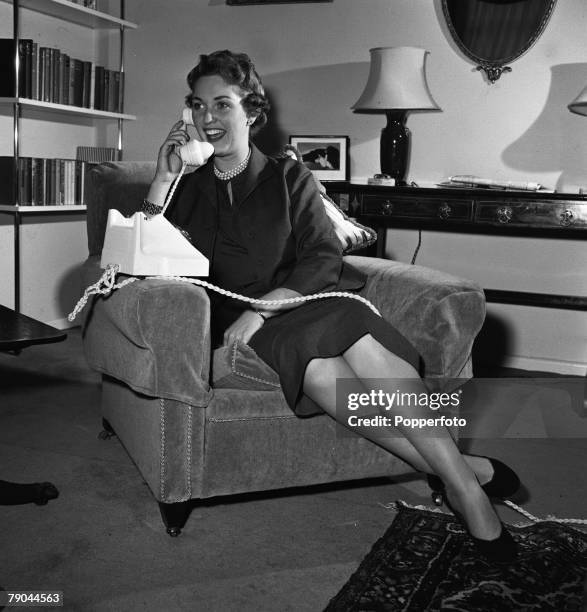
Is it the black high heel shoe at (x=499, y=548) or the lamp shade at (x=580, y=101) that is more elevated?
the lamp shade at (x=580, y=101)

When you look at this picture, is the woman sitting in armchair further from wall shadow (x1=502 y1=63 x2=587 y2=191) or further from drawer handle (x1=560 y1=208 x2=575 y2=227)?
wall shadow (x1=502 y1=63 x2=587 y2=191)

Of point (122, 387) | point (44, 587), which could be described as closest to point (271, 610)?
point (44, 587)

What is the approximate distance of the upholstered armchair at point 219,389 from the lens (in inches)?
71.6

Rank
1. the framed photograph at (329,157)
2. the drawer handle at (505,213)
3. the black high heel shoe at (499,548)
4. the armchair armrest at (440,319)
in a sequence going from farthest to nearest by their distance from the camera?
the framed photograph at (329,157), the drawer handle at (505,213), the armchair armrest at (440,319), the black high heel shoe at (499,548)

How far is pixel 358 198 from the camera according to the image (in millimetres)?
3498

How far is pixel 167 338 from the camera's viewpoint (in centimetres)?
181

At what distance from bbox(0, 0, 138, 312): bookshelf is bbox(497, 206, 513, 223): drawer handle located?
1954 millimetres

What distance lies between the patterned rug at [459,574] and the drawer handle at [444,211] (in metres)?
1.63

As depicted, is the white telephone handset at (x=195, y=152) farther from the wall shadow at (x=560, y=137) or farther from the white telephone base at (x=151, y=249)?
the wall shadow at (x=560, y=137)

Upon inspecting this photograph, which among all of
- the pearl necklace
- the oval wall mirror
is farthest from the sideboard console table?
the pearl necklace

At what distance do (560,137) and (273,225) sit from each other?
188 cm

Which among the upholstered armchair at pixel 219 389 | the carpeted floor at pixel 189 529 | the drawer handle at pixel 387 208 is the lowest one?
the carpeted floor at pixel 189 529

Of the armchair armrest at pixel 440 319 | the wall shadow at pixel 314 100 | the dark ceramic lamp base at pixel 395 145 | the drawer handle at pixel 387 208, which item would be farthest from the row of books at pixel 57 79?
the armchair armrest at pixel 440 319

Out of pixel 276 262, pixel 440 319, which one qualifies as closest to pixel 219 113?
pixel 276 262
